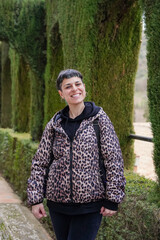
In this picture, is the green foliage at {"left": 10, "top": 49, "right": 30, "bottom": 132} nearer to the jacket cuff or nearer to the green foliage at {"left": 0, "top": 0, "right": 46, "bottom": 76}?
the green foliage at {"left": 0, "top": 0, "right": 46, "bottom": 76}

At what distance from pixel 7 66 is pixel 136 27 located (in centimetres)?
882

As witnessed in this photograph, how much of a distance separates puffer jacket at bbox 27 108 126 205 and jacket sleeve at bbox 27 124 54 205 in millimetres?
22

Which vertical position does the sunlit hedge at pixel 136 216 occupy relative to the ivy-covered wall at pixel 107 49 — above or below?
below

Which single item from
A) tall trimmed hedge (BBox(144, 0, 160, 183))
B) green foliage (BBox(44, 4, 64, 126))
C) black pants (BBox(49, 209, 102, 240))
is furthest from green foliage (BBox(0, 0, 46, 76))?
black pants (BBox(49, 209, 102, 240))

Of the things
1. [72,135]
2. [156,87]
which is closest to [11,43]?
[156,87]

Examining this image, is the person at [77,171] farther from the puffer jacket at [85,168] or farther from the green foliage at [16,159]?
the green foliage at [16,159]

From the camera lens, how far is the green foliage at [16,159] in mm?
7021

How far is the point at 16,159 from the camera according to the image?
319 inches

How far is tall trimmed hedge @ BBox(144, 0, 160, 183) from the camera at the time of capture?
312 centimetres

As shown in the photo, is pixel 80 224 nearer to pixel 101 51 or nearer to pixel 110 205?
pixel 110 205

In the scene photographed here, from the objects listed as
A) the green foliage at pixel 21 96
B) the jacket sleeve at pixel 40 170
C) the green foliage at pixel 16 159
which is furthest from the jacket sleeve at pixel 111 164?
the green foliage at pixel 21 96

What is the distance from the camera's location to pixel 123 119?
5.52 metres

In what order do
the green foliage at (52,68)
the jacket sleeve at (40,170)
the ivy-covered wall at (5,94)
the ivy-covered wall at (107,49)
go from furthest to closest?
the ivy-covered wall at (5,94), the green foliage at (52,68), the ivy-covered wall at (107,49), the jacket sleeve at (40,170)

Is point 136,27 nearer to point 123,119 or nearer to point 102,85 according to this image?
point 102,85
